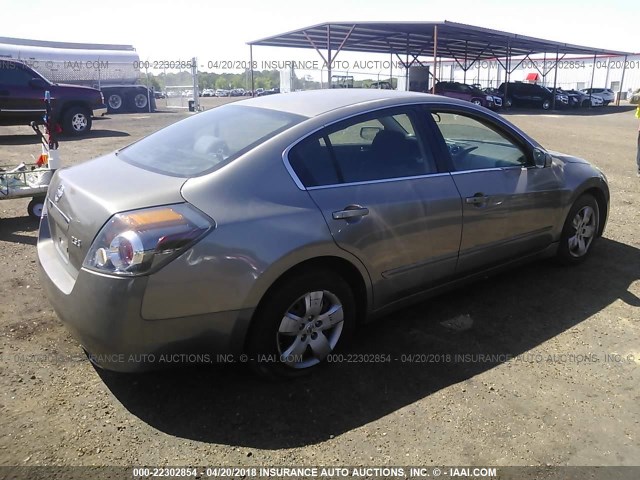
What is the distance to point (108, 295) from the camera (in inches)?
96.6

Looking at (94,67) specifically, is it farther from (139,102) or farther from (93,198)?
(93,198)

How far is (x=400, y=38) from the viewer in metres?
31.3

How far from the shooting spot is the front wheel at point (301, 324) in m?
2.80

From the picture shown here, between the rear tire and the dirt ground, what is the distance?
12.2 m

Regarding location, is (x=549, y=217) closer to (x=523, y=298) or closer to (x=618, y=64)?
(x=523, y=298)

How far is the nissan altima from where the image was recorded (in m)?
2.51

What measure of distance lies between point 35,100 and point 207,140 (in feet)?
43.4

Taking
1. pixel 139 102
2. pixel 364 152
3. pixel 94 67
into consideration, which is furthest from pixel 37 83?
pixel 94 67

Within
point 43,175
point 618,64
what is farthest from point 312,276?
point 618,64

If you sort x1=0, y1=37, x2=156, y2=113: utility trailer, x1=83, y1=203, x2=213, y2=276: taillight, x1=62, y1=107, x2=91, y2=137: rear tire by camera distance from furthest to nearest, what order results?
x1=0, y1=37, x2=156, y2=113: utility trailer
x1=62, y1=107, x2=91, y2=137: rear tire
x1=83, y1=203, x2=213, y2=276: taillight

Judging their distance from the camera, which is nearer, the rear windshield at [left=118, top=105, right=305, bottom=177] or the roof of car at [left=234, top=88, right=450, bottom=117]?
the rear windshield at [left=118, top=105, right=305, bottom=177]

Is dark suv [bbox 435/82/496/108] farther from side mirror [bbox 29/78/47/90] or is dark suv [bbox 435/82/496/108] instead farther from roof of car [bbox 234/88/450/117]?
roof of car [bbox 234/88/450/117]

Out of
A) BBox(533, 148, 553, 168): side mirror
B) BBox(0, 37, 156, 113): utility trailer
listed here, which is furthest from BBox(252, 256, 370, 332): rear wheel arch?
BBox(0, 37, 156, 113): utility trailer

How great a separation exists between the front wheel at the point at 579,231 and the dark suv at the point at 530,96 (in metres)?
30.8
